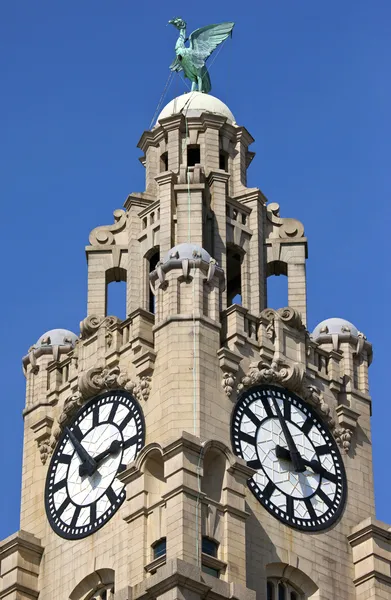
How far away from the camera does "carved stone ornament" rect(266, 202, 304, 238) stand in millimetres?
61625

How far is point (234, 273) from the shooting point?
6138 centimetres

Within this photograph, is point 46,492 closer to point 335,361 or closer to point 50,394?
point 50,394

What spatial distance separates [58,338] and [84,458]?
14.4 ft

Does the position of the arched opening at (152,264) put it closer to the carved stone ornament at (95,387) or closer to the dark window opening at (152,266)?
the dark window opening at (152,266)

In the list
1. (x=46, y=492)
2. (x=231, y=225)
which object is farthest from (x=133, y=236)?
Answer: (x=46, y=492)

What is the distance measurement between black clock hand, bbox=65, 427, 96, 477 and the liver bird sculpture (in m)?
10.5

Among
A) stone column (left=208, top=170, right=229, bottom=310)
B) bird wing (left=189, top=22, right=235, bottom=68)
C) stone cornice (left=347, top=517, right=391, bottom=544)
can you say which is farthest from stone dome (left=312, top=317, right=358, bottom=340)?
bird wing (left=189, top=22, right=235, bottom=68)

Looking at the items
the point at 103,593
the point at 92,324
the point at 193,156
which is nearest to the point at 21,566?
the point at 103,593

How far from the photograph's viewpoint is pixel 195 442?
2130 inches

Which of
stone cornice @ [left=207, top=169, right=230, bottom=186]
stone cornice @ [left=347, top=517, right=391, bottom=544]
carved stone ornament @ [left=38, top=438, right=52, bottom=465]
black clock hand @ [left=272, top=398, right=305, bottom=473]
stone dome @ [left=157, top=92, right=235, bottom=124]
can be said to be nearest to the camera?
black clock hand @ [left=272, top=398, right=305, bottom=473]

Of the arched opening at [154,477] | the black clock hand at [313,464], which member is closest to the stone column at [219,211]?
the black clock hand at [313,464]

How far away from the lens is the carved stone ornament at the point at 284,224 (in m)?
61.6

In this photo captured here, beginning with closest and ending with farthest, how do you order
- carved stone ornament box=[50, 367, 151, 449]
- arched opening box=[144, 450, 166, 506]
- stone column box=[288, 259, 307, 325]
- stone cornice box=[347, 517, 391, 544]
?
arched opening box=[144, 450, 166, 506], stone cornice box=[347, 517, 391, 544], carved stone ornament box=[50, 367, 151, 449], stone column box=[288, 259, 307, 325]

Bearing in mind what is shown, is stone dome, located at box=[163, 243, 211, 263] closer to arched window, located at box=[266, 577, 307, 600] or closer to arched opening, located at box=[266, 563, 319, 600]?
arched opening, located at box=[266, 563, 319, 600]
